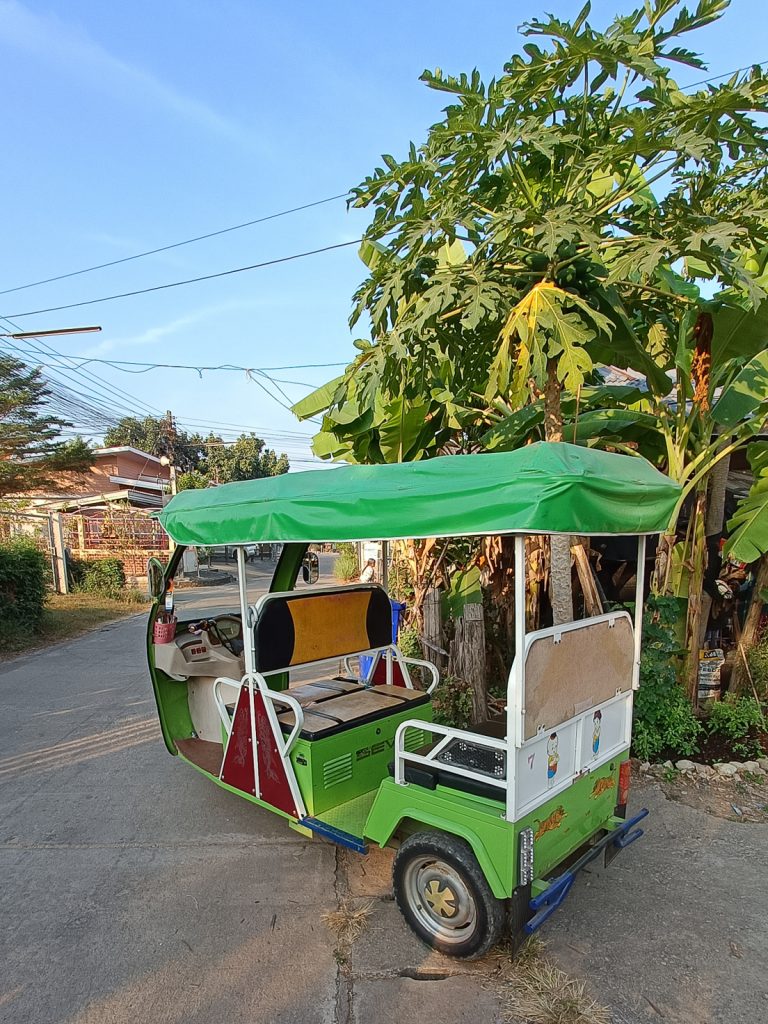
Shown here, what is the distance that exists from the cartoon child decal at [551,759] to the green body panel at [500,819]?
0.29 ft

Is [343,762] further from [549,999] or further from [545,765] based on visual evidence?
[549,999]

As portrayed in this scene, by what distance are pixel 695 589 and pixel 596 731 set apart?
8.25ft

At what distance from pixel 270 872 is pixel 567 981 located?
5.65 ft

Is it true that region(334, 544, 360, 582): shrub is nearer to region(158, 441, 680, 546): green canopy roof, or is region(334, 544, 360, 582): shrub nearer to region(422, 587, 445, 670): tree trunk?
→ region(422, 587, 445, 670): tree trunk

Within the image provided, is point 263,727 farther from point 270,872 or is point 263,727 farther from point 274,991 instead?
point 274,991

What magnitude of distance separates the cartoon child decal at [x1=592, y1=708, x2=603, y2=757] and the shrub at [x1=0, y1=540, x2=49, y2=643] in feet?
30.7

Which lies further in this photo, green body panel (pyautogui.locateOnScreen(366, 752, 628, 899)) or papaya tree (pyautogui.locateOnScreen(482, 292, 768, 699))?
papaya tree (pyautogui.locateOnScreen(482, 292, 768, 699))

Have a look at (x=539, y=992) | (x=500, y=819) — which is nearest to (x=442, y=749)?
(x=500, y=819)

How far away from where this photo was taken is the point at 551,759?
8.91 feet

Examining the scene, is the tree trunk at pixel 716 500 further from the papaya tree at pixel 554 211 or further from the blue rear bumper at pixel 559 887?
the blue rear bumper at pixel 559 887

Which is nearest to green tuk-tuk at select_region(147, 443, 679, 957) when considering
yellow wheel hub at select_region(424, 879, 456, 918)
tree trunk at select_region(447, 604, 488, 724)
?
yellow wheel hub at select_region(424, 879, 456, 918)

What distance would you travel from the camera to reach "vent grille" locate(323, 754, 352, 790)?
11.2 ft

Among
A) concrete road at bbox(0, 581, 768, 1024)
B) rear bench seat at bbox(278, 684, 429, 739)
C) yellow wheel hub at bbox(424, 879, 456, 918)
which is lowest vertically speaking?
concrete road at bbox(0, 581, 768, 1024)

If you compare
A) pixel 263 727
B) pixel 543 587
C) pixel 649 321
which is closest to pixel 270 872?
pixel 263 727
